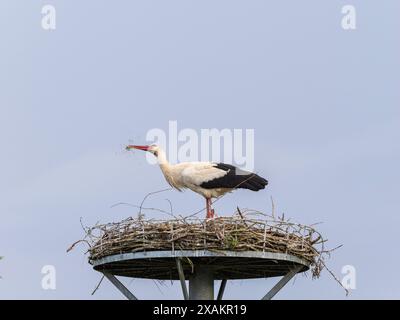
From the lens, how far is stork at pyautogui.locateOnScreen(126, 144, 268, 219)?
16047mm

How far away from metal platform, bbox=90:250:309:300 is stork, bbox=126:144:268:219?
127 centimetres

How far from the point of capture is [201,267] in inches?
590

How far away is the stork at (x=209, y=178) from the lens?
16047 mm

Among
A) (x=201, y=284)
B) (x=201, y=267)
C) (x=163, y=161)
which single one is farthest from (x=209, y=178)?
(x=201, y=284)

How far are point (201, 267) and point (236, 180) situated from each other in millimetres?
1920

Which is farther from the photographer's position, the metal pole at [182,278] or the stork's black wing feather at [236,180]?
the stork's black wing feather at [236,180]

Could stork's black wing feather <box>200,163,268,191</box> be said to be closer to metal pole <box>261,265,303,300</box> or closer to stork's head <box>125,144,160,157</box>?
stork's head <box>125,144,160,157</box>

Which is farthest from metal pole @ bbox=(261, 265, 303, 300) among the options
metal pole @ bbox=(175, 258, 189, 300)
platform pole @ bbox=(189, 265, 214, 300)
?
metal pole @ bbox=(175, 258, 189, 300)

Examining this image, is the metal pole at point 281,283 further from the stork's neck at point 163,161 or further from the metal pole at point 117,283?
the stork's neck at point 163,161

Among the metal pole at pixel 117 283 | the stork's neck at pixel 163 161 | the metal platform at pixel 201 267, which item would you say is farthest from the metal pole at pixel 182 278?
the stork's neck at pixel 163 161

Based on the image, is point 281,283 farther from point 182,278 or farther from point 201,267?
point 182,278
